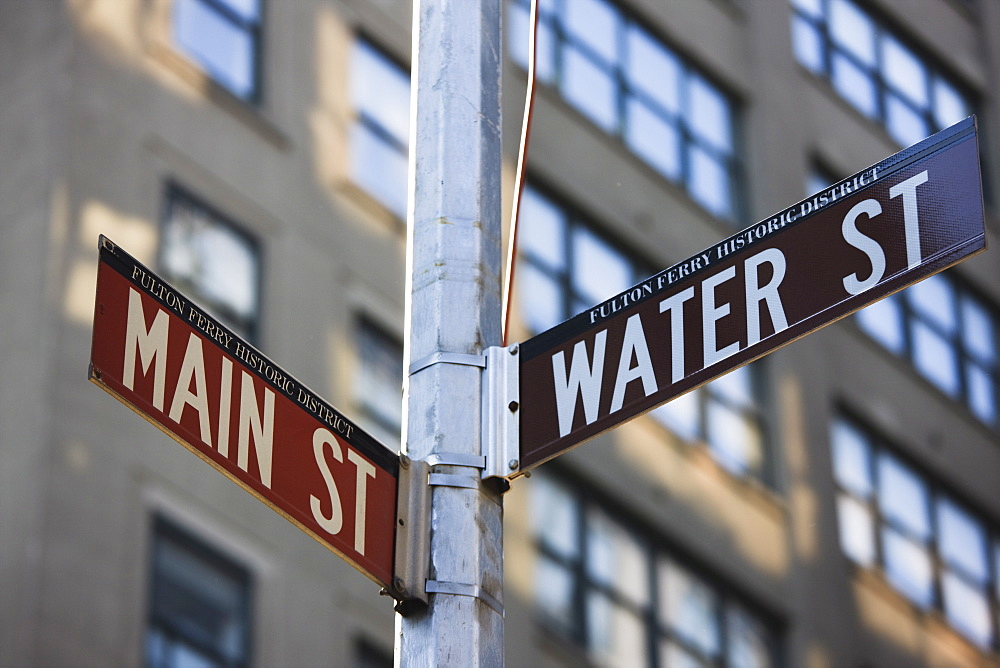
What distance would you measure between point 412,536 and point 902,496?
71.4 feet

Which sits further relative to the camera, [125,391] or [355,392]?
[355,392]

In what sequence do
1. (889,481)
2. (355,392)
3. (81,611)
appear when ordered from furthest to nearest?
(889,481) < (355,392) < (81,611)

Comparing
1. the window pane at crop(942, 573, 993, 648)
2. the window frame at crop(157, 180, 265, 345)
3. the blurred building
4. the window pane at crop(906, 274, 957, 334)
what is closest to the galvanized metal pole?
the blurred building

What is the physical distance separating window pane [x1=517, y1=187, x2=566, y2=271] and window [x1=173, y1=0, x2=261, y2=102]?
4292mm

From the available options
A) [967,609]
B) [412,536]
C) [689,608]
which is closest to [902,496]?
[967,609]

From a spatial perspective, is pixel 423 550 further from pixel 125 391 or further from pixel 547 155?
pixel 547 155

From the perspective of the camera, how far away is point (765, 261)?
395cm

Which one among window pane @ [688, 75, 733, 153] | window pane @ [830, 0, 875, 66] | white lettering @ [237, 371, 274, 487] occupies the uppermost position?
window pane @ [830, 0, 875, 66]

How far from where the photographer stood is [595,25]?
22.8 metres

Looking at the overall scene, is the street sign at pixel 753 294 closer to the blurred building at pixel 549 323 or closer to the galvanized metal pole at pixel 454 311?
the galvanized metal pole at pixel 454 311

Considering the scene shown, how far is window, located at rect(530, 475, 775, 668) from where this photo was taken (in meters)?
19.4

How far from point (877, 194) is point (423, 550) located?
1.34 metres

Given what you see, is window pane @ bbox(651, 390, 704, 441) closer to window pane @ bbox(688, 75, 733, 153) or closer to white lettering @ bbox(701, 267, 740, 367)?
window pane @ bbox(688, 75, 733, 153)

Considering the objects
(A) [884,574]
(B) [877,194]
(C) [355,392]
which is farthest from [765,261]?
(A) [884,574]
